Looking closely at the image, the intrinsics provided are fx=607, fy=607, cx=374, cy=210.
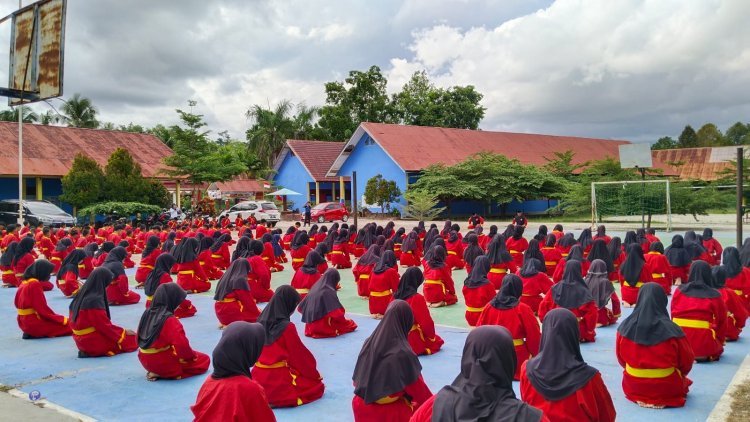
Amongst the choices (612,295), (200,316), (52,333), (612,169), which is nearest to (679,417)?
(612,295)

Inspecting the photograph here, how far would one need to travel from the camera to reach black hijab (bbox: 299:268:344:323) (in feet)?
27.1

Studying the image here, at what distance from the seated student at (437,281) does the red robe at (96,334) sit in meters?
4.96

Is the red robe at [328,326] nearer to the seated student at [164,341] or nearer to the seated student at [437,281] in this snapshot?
the seated student at [164,341]

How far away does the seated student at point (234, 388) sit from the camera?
396cm

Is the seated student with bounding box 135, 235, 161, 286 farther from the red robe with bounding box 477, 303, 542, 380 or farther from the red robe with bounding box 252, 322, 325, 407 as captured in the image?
the red robe with bounding box 477, 303, 542, 380

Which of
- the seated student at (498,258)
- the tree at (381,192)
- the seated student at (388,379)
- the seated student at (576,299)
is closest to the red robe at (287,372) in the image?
the seated student at (388,379)

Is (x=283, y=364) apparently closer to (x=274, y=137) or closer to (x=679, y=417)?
(x=679, y=417)

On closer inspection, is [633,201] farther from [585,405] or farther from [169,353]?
[585,405]

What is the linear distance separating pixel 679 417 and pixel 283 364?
3.52 m

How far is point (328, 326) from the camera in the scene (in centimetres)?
838

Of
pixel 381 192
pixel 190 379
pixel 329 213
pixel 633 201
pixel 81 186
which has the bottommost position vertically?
pixel 190 379

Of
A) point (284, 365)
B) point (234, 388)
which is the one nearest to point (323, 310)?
point (284, 365)

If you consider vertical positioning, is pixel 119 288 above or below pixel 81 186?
below

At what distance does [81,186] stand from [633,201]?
24.9 m
